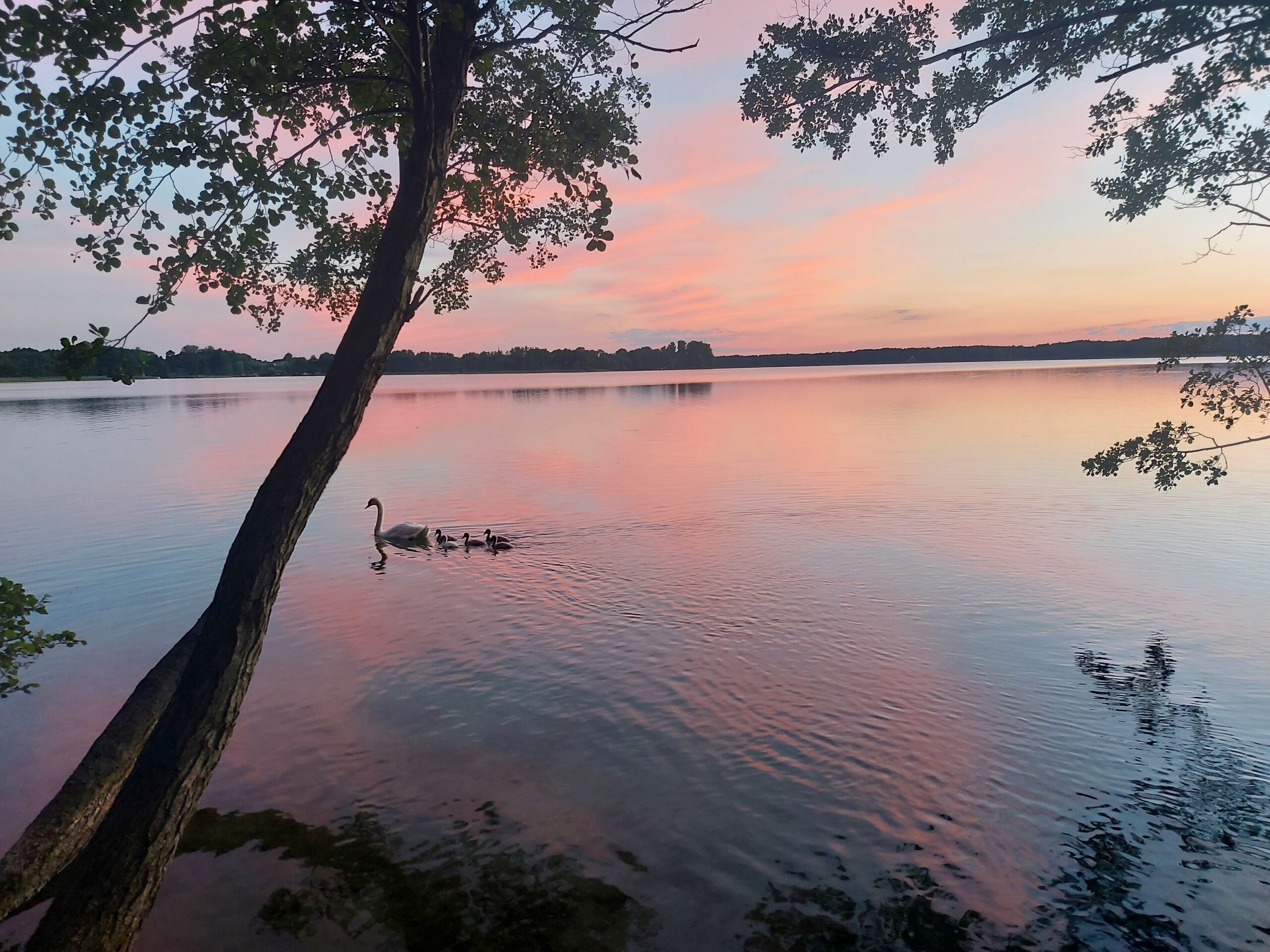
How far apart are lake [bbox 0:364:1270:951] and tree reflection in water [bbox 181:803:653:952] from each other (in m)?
0.03

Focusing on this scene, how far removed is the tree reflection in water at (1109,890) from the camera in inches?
245

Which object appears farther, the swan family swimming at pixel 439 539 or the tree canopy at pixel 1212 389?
the swan family swimming at pixel 439 539

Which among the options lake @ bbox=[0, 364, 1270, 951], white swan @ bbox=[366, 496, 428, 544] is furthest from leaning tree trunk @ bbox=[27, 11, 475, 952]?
white swan @ bbox=[366, 496, 428, 544]

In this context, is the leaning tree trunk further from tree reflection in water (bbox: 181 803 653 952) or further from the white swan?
the white swan

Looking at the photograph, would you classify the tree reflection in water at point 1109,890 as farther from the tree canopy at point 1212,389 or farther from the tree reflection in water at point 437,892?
the tree canopy at point 1212,389

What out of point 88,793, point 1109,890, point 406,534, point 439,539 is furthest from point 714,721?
point 406,534

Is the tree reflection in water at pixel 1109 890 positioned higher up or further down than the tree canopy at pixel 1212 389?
further down

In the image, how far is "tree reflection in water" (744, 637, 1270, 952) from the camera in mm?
6227

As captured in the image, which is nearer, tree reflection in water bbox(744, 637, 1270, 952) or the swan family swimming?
tree reflection in water bbox(744, 637, 1270, 952)

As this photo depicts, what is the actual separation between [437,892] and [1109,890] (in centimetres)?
603

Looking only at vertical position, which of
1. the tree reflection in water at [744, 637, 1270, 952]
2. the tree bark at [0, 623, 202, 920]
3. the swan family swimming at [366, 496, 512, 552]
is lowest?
the tree reflection in water at [744, 637, 1270, 952]

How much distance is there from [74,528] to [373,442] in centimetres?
2428

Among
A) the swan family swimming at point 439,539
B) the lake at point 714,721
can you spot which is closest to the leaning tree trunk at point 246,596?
the lake at point 714,721

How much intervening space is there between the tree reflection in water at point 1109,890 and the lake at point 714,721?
35 mm
